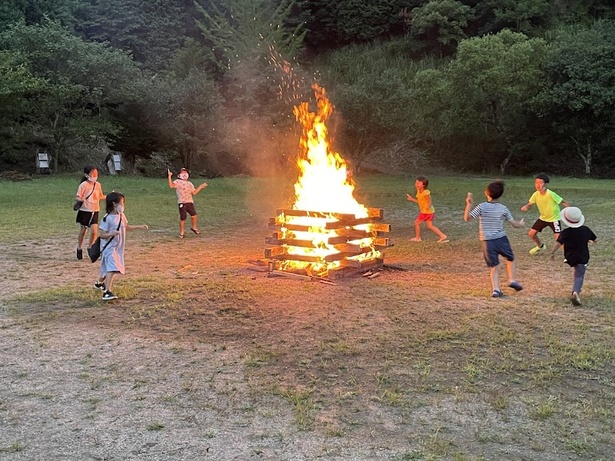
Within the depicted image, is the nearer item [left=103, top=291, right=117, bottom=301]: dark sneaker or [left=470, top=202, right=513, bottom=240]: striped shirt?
[left=103, top=291, right=117, bottom=301]: dark sneaker

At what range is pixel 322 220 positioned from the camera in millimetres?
10164

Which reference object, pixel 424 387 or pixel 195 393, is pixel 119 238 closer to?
pixel 195 393

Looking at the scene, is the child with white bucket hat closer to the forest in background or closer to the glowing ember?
the glowing ember

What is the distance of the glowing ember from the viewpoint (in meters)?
10.0

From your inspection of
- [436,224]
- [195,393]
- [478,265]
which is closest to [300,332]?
[195,393]

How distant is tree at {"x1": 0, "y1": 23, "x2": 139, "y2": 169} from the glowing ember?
28856 millimetres

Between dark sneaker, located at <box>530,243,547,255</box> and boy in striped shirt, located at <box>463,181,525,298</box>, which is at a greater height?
boy in striped shirt, located at <box>463,181,525,298</box>

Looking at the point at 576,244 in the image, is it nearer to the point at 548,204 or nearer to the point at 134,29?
the point at 548,204

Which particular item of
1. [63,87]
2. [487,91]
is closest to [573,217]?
[63,87]

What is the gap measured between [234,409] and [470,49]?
4090cm

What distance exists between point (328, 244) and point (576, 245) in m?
3.73

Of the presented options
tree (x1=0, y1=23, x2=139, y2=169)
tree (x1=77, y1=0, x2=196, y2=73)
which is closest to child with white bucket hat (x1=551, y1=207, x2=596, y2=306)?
tree (x1=0, y1=23, x2=139, y2=169)

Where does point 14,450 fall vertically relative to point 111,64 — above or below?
below

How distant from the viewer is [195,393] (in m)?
5.14
